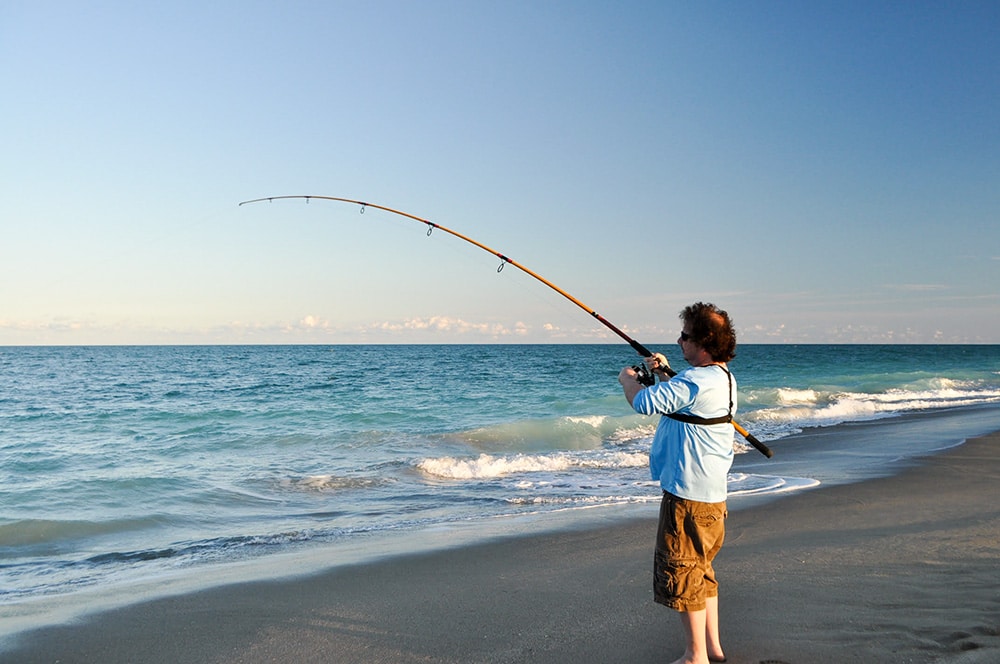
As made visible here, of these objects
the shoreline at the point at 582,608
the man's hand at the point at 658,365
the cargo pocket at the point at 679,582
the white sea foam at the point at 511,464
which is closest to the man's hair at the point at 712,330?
the man's hand at the point at 658,365

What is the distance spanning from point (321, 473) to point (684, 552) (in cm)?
788

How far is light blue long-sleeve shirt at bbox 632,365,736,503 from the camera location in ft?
9.09

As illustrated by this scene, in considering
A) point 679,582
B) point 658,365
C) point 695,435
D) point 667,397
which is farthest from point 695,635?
point 658,365

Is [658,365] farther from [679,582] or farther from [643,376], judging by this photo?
[679,582]

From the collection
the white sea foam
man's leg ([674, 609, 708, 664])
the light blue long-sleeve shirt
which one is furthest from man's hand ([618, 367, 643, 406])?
the white sea foam

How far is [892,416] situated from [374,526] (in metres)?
14.5

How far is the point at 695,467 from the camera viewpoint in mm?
2850

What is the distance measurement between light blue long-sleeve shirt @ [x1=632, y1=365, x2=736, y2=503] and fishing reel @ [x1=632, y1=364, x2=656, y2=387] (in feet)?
0.69

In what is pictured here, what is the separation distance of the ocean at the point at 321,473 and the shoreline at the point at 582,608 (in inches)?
22.1

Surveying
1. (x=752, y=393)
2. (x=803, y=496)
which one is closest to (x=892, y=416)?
(x=752, y=393)

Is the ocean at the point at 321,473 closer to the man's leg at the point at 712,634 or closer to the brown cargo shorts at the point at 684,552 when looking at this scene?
the man's leg at the point at 712,634

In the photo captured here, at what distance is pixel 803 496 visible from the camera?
7.16 metres

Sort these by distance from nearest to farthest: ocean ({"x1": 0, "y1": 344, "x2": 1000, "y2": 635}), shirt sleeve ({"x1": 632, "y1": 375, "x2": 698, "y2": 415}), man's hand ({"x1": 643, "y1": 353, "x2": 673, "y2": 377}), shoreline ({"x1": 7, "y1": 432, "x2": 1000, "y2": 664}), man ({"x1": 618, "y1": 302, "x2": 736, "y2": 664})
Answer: shirt sleeve ({"x1": 632, "y1": 375, "x2": 698, "y2": 415}) < man ({"x1": 618, "y1": 302, "x2": 736, "y2": 664}) < man's hand ({"x1": 643, "y1": 353, "x2": 673, "y2": 377}) < shoreline ({"x1": 7, "y1": 432, "x2": 1000, "y2": 664}) < ocean ({"x1": 0, "y1": 344, "x2": 1000, "y2": 635})

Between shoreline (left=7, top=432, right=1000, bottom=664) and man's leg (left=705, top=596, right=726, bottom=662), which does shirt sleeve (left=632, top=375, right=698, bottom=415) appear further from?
shoreline (left=7, top=432, right=1000, bottom=664)
